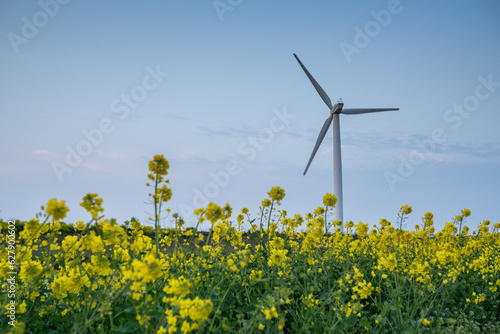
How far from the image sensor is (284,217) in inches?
271

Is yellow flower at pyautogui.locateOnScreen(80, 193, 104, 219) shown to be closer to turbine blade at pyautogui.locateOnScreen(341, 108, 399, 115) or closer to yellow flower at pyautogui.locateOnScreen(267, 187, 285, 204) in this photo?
yellow flower at pyautogui.locateOnScreen(267, 187, 285, 204)

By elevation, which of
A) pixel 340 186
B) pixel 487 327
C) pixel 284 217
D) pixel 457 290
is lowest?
pixel 487 327

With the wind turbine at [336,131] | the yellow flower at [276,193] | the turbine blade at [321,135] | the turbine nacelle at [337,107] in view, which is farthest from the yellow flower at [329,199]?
the turbine nacelle at [337,107]

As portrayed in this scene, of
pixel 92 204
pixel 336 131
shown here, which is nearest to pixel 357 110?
pixel 336 131

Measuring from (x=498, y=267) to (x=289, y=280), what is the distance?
17.6ft

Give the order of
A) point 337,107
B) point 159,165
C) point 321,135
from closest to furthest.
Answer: point 159,165
point 337,107
point 321,135

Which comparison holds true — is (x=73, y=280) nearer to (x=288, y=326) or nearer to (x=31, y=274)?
(x=31, y=274)

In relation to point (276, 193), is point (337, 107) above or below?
above

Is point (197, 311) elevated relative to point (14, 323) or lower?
elevated

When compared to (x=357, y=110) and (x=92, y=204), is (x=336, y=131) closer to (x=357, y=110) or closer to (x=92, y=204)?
(x=357, y=110)

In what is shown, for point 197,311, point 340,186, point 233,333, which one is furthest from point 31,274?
point 340,186

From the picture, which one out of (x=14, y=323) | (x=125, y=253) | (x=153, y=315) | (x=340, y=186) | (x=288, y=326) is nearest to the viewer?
(x=153, y=315)

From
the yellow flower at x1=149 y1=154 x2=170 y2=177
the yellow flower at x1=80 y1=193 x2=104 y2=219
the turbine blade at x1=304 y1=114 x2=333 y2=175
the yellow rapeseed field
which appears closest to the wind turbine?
the turbine blade at x1=304 y1=114 x2=333 y2=175

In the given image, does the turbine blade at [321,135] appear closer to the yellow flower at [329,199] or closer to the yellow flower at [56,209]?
the yellow flower at [329,199]
